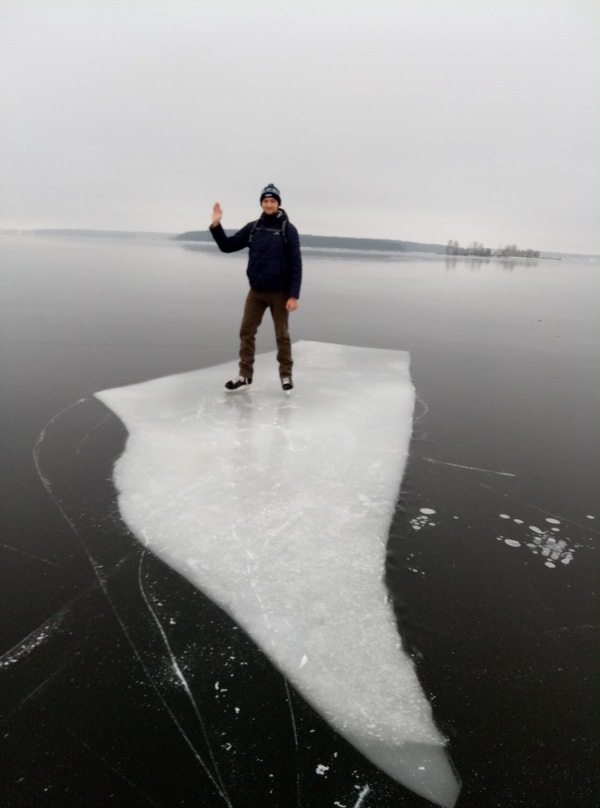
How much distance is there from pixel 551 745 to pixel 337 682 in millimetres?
600

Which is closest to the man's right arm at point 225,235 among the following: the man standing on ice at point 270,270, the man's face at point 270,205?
the man standing on ice at point 270,270

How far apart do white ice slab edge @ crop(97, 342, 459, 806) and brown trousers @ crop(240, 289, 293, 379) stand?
25cm

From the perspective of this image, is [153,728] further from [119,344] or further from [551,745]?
[119,344]

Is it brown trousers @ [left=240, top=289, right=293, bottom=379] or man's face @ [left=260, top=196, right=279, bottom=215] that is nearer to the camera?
man's face @ [left=260, top=196, right=279, bottom=215]

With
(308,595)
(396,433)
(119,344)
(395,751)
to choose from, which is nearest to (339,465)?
(396,433)

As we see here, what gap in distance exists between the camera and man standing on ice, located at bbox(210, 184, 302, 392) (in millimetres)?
4184

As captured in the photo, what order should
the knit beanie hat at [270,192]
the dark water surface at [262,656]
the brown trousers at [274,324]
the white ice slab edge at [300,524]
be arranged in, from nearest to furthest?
1. the dark water surface at [262,656]
2. the white ice slab edge at [300,524]
3. the knit beanie hat at [270,192]
4. the brown trousers at [274,324]

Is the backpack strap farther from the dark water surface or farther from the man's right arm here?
the dark water surface

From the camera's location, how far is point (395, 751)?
1.33 m

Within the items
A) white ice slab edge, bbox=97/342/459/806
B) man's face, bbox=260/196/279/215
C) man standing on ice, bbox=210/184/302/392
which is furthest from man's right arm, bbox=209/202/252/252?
white ice slab edge, bbox=97/342/459/806

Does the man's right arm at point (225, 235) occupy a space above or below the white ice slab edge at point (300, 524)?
above

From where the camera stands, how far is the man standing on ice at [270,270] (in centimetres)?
418

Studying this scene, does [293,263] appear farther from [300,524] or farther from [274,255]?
[300,524]

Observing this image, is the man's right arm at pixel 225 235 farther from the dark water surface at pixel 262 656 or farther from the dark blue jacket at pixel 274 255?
the dark water surface at pixel 262 656
